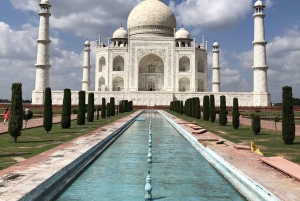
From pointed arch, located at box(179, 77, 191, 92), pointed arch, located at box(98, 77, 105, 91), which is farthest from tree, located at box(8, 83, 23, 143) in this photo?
pointed arch, located at box(179, 77, 191, 92)

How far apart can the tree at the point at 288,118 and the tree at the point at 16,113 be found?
5.36m

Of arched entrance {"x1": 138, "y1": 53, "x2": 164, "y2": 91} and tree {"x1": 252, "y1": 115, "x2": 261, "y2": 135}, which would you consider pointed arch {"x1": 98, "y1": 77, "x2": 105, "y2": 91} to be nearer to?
arched entrance {"x1": 138, "y1": 53, "x2": 164, "y2": 91}

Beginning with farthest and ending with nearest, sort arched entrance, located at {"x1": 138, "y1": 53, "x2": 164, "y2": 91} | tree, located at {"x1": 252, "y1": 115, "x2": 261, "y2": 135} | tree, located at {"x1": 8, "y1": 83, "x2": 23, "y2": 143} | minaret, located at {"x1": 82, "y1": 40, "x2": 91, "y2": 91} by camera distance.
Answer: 1. arched entrance, located at {"x1": 138, "y1": 53, "x2": 164, "y2": 91}
2. minaret, located at {"x1": 82, "y1": 40, "x2": 91, "y2": 91}
3. tree, located at {"x1": 252, "y1": 115, "x2": 261, "y2": 135}
4. tree, located at {"x1": 8, "y1": 83, "x2": 23, "y2": 143}

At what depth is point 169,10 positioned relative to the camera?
36.4 m

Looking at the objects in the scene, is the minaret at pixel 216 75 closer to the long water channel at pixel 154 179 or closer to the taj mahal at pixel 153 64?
the taj mahal at pixel 153 64

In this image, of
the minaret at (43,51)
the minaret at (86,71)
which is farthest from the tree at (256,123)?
the minaret at (86,71)

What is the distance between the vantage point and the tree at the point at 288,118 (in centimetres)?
627

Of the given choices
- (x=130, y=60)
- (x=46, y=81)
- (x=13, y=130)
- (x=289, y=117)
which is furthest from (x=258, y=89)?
(x=13, y=130)

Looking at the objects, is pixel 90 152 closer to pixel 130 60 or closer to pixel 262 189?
pixel 262 189

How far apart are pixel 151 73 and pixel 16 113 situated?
90.6ft

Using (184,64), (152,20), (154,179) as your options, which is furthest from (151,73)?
(154,179)

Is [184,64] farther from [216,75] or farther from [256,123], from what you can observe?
[256,123]

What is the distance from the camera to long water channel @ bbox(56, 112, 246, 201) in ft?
10.1

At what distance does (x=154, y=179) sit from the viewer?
3.69 m
